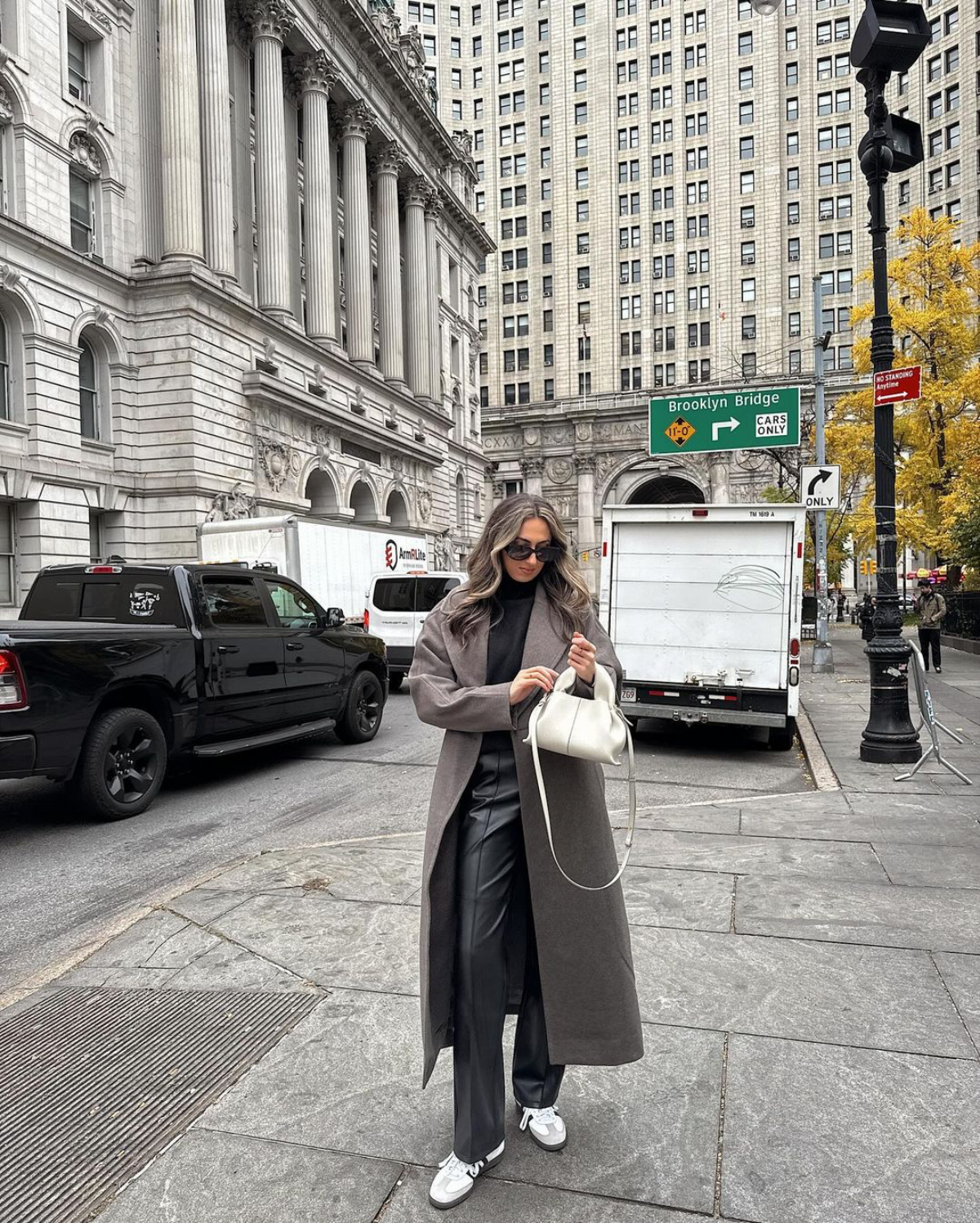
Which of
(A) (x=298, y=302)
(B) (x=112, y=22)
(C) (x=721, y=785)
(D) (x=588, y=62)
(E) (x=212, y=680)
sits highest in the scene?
(D) (x=588, y=62)

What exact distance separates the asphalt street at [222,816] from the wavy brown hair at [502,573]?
2.95 m

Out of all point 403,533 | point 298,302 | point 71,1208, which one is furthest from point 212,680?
point 298,302

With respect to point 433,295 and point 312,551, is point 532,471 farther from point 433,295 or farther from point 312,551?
point 312,551

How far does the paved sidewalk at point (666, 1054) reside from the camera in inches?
97.9

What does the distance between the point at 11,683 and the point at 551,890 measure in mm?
5145

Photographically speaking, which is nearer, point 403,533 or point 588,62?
point 403,533

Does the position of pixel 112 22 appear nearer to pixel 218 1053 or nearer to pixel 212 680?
pixel 212 680

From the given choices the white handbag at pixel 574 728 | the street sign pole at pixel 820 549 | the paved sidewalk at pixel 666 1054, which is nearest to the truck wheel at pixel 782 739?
the paved sidewalk at pixel 666 1054

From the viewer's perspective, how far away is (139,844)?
21.7 ft

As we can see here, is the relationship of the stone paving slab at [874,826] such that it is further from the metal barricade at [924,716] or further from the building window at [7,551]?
the building window at [7,551]

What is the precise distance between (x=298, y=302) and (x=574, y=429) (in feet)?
134

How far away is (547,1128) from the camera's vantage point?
266 centimetres

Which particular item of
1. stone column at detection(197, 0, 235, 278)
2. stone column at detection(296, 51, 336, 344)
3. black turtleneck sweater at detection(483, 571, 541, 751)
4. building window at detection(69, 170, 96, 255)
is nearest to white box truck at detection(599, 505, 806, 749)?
black turtleneck sweater at detection(483, 571, 541, 751)

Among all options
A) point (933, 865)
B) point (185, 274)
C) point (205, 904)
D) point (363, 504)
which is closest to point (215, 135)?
point (185, 274)
